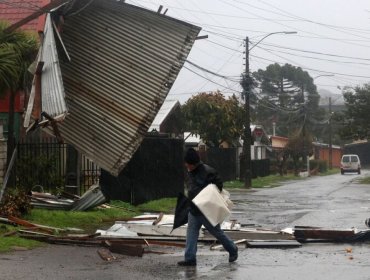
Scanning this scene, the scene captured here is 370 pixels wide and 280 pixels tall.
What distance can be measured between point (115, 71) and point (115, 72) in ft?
0.08

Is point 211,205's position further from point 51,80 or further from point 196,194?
point 51,80

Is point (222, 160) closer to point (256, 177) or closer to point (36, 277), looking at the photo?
point (256, 177)

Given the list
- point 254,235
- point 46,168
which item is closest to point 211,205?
point 254,235

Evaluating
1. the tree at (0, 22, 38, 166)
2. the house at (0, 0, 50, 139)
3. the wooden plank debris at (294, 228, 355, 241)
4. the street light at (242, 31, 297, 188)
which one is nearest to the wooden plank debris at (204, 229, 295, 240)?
the wooden plank debris at (294, 228, 355, 241)

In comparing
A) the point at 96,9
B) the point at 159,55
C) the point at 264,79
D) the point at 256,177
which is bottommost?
the point at 256,177

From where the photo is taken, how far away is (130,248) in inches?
412

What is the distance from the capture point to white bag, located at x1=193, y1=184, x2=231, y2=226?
31.6ft

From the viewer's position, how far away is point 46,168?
17.1m

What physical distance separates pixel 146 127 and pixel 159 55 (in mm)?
1690

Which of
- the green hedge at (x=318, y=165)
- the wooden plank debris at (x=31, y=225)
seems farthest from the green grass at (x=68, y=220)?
the green hedge at (x=318, y=165)

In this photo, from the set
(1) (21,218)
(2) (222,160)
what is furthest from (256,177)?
(1) (21,218)

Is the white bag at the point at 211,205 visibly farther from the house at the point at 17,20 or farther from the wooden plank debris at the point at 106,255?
the house at the point at 17,20

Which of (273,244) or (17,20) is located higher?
(17,20)

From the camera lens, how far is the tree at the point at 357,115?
45.0 meters
